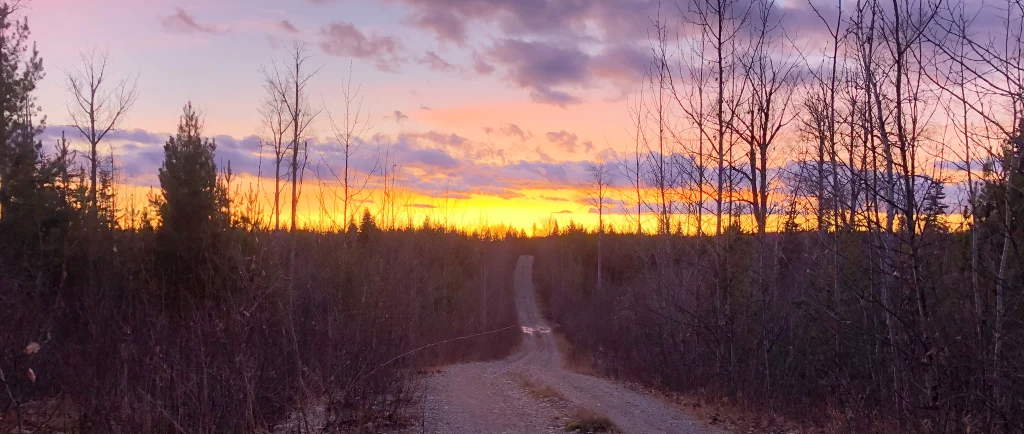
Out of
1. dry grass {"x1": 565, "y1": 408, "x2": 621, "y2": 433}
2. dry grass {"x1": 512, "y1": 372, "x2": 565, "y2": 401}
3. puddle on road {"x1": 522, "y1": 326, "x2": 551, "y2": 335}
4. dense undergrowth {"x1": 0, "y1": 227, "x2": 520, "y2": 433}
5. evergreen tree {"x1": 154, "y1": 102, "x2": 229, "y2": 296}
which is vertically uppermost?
evergreen tree {"x1": 154, "y1": 102, "x2": 229, "y2": 296}

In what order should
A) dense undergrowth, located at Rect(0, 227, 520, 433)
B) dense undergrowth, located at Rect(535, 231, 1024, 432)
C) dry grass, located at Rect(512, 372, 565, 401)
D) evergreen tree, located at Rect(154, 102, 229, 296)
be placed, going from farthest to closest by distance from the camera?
evergreen tree, located at Rect(154, 102, 229, 296) → dry grass, located at Rect(512, 372, 565, 401) → dense undergrowth, located at Rect(0, 227, 520, 433) → dense undergrowth, located at Rect(535, 231, 1024, 432)

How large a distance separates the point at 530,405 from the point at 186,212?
15133 mm

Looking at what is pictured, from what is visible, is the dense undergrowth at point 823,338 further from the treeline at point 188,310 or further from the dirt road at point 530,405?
the treeline at point 188,310

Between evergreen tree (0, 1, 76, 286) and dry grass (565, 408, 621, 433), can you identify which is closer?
dry grass (565, 408, 621, 433)

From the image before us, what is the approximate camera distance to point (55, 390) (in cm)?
1220

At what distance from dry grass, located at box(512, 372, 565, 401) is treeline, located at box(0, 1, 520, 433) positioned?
10.3 ft

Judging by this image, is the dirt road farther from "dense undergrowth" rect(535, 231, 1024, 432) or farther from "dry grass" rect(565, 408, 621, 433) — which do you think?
"dense undergrowth" rect(535, 231, 1024, 432)

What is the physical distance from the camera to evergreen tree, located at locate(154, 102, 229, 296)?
23594 mm

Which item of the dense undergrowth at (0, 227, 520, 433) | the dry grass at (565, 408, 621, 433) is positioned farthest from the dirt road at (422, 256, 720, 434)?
the dense undergrowth at (0, 227, 520, 433)

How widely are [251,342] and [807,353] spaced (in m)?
13.2

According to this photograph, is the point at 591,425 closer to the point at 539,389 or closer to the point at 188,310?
the point at 539,389

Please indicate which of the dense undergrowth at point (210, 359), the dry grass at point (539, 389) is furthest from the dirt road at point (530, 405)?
the dense undergrowth at point (210, 359)

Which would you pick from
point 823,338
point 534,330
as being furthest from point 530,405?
point 534,330

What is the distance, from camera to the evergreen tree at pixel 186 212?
23.6 m
